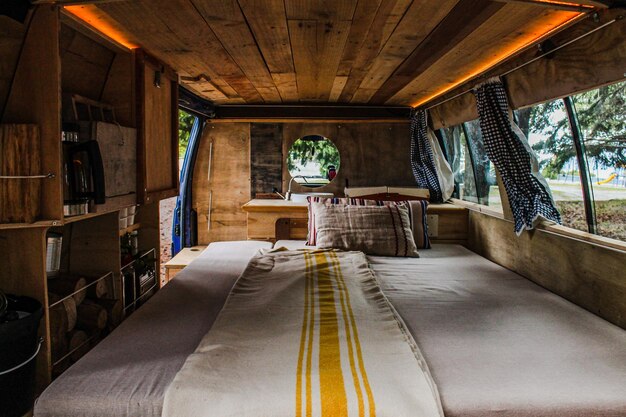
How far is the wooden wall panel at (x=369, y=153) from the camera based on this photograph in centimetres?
429

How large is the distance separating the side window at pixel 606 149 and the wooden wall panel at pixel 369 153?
7.40ft

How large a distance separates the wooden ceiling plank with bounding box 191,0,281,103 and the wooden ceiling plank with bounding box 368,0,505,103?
855mm

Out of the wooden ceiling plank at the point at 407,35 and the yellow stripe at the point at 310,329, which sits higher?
the wooden ceiling plank at the point at 407,35

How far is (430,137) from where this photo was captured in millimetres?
3949

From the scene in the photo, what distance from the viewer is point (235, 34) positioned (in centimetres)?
204

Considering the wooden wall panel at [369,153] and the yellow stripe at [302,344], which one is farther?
the wooden wall panel at [369,153]

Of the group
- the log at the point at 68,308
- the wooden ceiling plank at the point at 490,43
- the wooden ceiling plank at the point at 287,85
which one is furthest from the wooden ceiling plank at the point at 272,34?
the log at the point at 68,308

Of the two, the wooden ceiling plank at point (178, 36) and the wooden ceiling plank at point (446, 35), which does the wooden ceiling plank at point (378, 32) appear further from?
the wooden ceiling plank at point (178, 36)

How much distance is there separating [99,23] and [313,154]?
9.13ft

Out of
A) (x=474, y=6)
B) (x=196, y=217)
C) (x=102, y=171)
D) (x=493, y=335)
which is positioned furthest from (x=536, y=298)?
(x=196, y=217)

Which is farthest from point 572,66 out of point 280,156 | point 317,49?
point 280,156

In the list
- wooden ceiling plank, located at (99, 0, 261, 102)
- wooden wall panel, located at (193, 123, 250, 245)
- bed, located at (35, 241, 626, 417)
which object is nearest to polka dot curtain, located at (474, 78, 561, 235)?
bed, located at (35, 241, 626, 417)

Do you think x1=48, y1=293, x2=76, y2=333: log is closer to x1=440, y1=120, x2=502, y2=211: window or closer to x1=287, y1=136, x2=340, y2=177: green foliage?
x1=440, y1=120, x2=502, y2=211: window

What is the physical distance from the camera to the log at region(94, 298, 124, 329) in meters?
2.04
